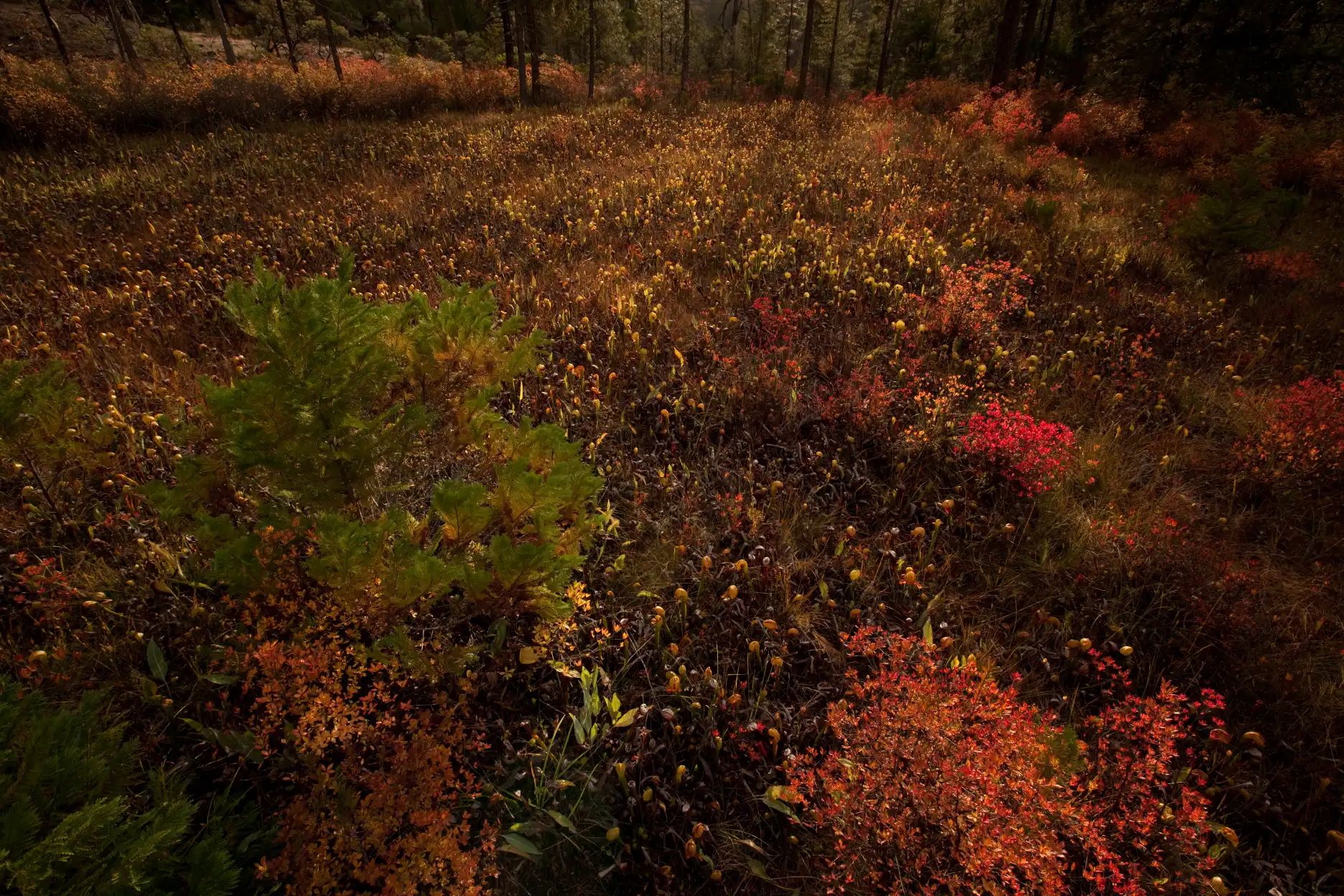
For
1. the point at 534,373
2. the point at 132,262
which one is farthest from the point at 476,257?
the point at 132,262

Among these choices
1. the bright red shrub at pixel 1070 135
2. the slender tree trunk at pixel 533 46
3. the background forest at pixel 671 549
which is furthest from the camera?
the slender tree trunk at pixel 533 46

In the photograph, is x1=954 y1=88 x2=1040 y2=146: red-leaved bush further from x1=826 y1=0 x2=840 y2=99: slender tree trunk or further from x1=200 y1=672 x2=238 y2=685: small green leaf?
x1=200 y1=672 x2=238 y2=685: small green leaf

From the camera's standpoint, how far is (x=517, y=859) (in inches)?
98.8

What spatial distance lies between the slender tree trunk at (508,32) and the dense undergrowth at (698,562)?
62.5 ft

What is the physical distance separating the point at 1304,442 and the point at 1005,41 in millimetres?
19856

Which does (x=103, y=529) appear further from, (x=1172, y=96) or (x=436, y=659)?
(x=1172, y=96)

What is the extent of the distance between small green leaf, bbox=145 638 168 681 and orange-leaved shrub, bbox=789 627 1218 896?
3.27m

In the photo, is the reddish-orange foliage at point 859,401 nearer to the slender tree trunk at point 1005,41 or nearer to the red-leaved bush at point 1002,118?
the red-leaved bush at point 1002,118

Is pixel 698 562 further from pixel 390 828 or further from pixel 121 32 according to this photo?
pixel 121 32

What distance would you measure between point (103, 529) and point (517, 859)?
11.5ft

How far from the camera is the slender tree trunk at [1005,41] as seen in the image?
17516mm


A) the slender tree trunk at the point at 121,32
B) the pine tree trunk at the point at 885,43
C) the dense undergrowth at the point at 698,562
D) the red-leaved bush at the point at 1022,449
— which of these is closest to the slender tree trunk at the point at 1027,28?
the pine tree trunk at the point at 885,43

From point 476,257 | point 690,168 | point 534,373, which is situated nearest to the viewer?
point 534,373

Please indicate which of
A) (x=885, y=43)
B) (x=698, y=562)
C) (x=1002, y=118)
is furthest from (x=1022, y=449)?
(x=885, y=43)
